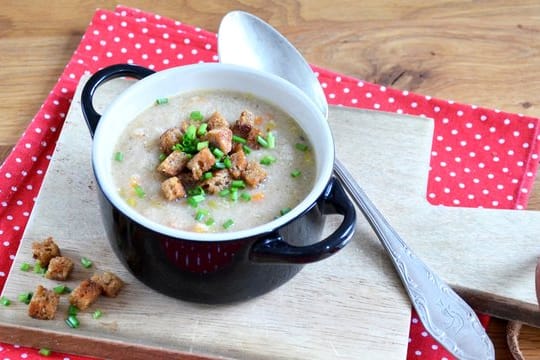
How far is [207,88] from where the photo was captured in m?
1.58

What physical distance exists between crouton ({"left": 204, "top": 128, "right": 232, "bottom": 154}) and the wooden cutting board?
0.88ft

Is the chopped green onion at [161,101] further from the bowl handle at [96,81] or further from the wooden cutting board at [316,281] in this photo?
the wooden cutting board at [316,281]

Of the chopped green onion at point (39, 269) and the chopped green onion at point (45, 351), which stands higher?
the chopped green onion at point (39, 269)

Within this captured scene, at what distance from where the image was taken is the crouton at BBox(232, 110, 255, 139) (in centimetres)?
147

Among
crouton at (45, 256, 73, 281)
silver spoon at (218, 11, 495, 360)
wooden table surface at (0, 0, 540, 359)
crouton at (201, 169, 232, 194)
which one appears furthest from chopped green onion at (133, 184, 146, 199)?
wooden table surface at (0, 0, 540, 359)

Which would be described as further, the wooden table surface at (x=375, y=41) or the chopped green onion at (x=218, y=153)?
the wooden table surface at (x=375, y=41)

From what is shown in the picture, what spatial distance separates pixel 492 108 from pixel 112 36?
3.07 ft

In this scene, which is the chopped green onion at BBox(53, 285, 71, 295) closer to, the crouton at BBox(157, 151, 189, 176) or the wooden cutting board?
the wooden cutting board

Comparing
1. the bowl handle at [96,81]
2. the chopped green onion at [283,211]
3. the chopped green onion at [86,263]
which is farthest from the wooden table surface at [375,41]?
the chopped green onion at [283,211]

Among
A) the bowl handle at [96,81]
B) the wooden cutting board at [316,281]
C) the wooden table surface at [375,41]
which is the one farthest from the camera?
the wooden table surface at [375,41]

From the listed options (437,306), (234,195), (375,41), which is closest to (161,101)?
(234,195)

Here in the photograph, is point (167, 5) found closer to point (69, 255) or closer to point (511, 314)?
point (69, 255)

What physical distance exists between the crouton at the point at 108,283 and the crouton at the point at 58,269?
0.05 meters

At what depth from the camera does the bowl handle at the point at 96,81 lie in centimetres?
150
